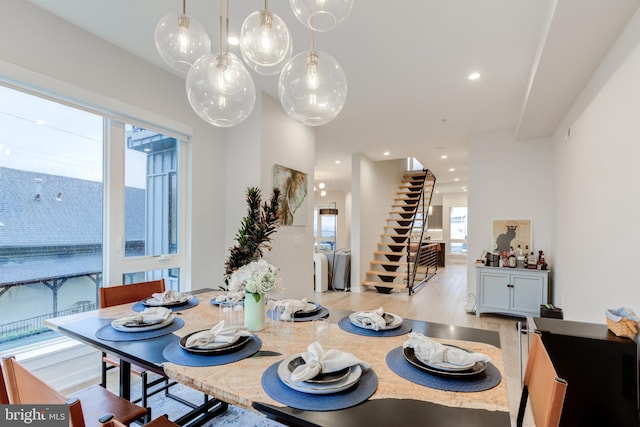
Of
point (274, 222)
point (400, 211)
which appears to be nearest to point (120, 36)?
point (274, 222)

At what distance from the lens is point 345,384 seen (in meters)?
0.96

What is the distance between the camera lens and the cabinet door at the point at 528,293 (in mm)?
4062

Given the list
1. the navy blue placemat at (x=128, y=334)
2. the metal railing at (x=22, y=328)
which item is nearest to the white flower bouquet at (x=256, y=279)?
the navy blue placemat at (x=128, y=334)

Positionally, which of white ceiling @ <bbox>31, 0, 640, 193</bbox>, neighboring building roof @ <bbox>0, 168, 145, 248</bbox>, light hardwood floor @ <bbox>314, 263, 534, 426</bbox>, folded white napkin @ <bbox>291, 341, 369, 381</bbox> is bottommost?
light hardwood floor @ <bbox>314, 263, 534, 426</bbox>

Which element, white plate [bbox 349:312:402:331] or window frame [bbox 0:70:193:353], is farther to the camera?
window frame [bbox 0:70:193:353]

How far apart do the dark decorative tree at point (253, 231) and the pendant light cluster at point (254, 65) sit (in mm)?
1661

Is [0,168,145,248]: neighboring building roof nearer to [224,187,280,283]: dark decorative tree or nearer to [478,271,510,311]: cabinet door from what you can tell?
[224,187,280,283]: dark decorative tree

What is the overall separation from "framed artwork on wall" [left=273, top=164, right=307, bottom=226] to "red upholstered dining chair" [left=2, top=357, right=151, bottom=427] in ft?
8.01

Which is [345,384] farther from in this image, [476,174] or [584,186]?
[476,174]

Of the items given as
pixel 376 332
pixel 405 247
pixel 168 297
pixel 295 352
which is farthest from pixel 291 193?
pixel 405 247

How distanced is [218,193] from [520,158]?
4.37 m

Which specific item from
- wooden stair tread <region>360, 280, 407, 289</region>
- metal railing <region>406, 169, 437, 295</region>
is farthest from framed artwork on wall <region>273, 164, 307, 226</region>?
metal railing <region>406, 169, 437, 295</region>

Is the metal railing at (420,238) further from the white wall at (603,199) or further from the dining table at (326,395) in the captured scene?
the dining table at (326,395)

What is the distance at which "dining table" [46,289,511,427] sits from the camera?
0.85m
